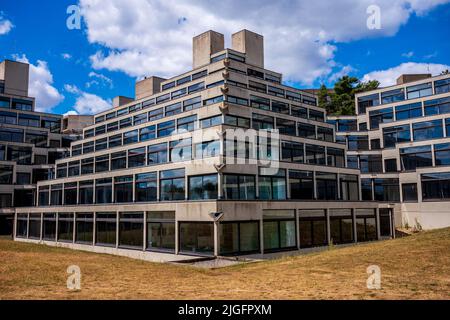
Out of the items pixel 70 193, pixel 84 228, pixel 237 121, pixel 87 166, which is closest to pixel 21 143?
pixel 87 166

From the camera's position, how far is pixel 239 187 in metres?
33.2

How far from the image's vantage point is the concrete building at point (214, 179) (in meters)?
32.7

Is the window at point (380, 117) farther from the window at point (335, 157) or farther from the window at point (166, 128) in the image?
the window at point (166, 128)

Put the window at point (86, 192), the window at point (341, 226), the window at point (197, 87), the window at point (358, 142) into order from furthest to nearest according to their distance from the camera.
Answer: the window at point (358, 142) → the window at point (86, 192) → the window at point (197, 87) → the window at point (341, 226)

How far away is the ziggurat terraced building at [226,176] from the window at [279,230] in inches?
3.9

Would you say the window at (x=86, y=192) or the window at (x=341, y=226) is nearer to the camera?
the window at (x=341, y=226)

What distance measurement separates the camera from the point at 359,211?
43250 millimetres

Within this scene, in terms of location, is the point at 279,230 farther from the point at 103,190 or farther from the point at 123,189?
the point at 103,190

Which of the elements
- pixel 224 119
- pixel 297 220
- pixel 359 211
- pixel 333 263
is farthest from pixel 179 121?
pixel 333 263

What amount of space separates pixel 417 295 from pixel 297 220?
2410cm

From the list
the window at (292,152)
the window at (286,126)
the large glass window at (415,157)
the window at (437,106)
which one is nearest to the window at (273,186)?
the window at (292,152)

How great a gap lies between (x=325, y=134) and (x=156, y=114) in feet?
72.2

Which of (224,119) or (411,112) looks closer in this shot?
(224,119)
